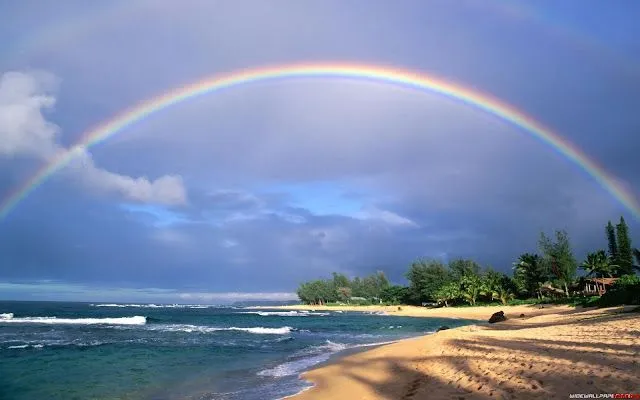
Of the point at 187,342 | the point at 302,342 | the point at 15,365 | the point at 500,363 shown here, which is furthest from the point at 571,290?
the point at 15,365

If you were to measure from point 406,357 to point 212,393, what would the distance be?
918 cm

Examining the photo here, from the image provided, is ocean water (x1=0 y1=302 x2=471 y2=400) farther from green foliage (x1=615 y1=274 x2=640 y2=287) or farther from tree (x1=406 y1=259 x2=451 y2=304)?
tree (x1=406 y1=259 x2=451 y2=304)

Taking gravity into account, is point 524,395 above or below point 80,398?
above

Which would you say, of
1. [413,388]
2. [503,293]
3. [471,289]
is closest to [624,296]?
[413,388]

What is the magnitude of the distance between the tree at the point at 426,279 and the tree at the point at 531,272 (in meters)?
31.7

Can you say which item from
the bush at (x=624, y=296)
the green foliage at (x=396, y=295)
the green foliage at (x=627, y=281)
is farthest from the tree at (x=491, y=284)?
the bush at (x=624, y=296)

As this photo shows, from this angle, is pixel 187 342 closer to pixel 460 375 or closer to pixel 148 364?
pixel 148 364

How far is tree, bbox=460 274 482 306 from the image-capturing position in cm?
9231

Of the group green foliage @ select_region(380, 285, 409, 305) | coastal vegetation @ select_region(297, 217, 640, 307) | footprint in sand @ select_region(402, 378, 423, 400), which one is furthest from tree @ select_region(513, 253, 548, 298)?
footprint in sand @ select_region(402, 378, 423, 400)

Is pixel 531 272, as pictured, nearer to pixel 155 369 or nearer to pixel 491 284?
pixel 491 284

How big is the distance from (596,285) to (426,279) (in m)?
52.7

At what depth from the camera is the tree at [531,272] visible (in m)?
77.8

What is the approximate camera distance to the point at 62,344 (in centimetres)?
3416

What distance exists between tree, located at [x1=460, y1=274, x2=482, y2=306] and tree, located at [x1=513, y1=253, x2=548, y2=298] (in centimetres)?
990
